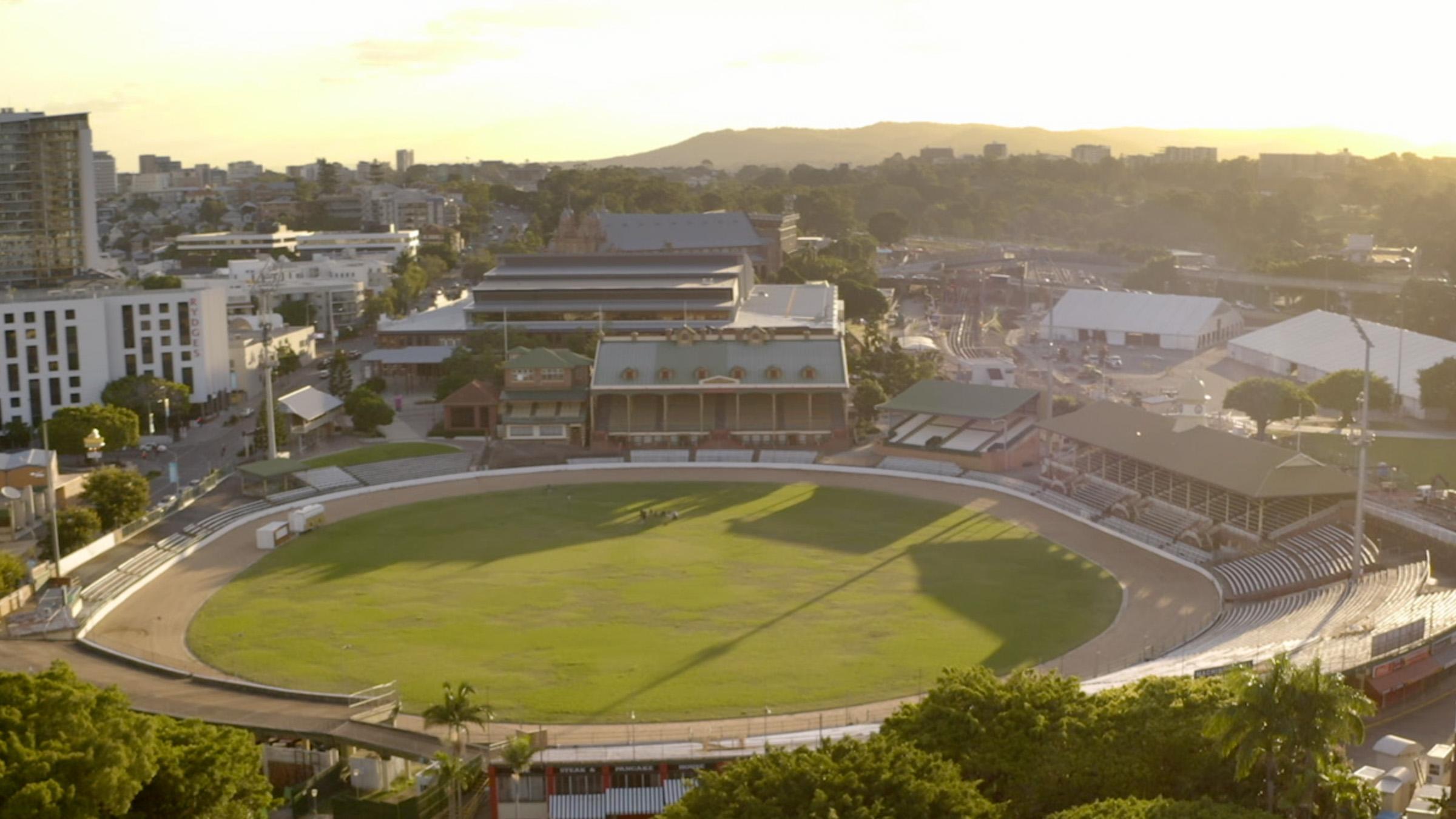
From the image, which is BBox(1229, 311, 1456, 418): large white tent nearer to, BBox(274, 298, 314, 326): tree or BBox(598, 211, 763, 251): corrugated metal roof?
BBox(598, 211, 763, 251): corrugated metal roof

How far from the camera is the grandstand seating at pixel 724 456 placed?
7050 centimetres

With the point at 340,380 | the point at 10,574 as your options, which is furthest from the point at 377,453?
the point at 10,574

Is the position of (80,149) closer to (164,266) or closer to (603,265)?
(164,266)

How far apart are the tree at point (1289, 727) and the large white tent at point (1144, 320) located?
73281 mm

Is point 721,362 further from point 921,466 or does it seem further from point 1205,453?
point 1205,453

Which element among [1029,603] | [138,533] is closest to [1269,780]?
[1029,603]

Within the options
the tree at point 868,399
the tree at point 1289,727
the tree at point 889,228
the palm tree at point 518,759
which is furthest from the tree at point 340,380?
the tree at point 889,228

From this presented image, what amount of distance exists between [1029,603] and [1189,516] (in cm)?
1103

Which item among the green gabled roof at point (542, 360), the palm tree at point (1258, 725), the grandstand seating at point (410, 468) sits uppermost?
the green gabled roof at point (542, 360)

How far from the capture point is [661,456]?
71.1 meters

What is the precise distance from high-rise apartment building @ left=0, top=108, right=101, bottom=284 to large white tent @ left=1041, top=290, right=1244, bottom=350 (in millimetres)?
75819

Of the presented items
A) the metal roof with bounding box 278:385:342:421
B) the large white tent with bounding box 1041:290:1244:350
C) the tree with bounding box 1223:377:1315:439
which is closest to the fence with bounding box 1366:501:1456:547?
the tree with bounding box 1223:377:1315:439

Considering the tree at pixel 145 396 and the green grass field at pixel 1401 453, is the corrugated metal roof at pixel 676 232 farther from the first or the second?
the green grass field at pixel 1401 453

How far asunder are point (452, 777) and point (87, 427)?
47.0 meters
